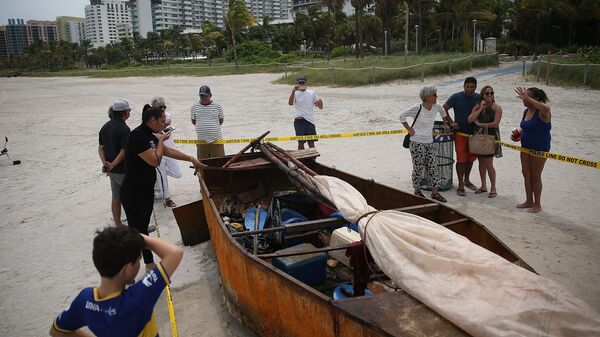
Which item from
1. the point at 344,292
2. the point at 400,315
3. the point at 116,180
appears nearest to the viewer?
the point at 400,315

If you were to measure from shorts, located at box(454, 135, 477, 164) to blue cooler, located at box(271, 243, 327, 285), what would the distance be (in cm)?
417

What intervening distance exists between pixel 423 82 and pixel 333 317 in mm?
20787

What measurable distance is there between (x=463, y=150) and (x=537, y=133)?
1.30 m

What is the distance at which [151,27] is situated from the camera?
148 m

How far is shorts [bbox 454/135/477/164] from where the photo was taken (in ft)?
23.7

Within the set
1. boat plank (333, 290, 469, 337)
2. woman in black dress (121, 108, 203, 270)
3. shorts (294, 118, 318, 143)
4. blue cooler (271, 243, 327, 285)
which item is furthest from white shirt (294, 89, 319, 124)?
boat plank (333, 290, 469, 337)

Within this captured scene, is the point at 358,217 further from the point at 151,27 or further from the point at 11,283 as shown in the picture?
the point at 151,27

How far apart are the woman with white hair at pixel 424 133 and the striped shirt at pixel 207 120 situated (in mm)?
3208

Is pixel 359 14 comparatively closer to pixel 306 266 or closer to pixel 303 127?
pixel 303 127

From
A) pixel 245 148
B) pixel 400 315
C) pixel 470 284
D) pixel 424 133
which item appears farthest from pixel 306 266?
pixel 424 133

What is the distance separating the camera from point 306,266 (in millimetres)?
3975

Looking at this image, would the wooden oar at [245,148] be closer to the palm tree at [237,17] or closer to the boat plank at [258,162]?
the boat plank at [258,162]

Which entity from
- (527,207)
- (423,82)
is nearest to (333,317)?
(527,207)

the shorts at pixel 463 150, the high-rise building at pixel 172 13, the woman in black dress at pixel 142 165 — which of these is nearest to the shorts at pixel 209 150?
the woman in black dress at pixel 142 165
